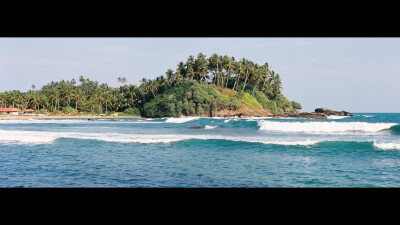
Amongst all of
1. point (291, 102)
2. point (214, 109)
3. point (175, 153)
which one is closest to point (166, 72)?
point (214, 109)

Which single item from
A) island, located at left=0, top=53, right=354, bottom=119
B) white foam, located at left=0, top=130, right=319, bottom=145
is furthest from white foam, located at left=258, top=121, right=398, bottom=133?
island, located at left=0, top=53, right=354, bottom=119

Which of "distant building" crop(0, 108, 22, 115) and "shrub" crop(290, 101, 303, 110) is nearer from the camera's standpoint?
"distant building" crop(0, 108, 22, 115)

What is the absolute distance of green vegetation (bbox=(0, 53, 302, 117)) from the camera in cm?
6575

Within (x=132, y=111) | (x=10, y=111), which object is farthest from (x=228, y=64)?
(x=10, y=111)

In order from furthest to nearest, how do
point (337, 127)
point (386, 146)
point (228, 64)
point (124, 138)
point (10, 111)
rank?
point (228, 64) < point (10, 111) < point (337, 127) < point (124, 138) < point (386, 146)

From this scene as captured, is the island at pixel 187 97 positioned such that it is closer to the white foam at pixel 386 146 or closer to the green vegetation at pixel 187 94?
the green vegetation at pixel 187 94

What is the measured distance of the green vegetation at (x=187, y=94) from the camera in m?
65.8

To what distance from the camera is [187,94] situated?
64312 millimetres

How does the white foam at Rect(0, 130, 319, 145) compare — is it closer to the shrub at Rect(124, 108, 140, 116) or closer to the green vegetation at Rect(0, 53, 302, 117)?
the green vegetation at Rect(0, 53, 302, 117)

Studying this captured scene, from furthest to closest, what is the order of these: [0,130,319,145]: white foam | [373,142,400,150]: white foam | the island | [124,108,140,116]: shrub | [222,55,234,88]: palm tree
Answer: [124,108,140,116]: shrub < [222,55,234,88]: palm tree < the island < [0,130,319,145]: white foam < [373,142,400,150]: white foam

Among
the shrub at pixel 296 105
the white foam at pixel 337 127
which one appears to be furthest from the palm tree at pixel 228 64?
the white foam at pixel 337 127

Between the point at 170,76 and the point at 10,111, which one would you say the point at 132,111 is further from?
the point at 10,111
